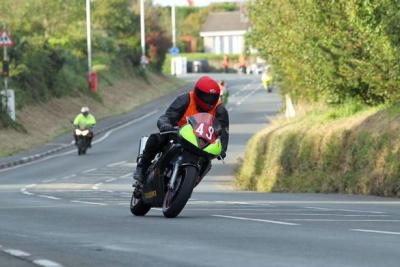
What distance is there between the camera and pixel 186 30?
589ft

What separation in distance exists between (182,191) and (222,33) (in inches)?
6626

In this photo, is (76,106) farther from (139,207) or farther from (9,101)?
(139,207)

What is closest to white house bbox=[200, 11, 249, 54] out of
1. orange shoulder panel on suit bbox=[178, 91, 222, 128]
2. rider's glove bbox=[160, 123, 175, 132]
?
orange shoulder panel on suit bbox=[178, 91, 222, 128]

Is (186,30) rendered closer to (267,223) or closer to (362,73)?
(362,73)

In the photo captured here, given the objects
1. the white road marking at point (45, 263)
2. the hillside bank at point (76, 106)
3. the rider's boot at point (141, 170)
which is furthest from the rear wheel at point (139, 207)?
the hillside bank at point (76, 106)

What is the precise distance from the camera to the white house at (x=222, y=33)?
7224 inches

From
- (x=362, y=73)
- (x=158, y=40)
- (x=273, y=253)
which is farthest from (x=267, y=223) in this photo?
(x=158, y=40)

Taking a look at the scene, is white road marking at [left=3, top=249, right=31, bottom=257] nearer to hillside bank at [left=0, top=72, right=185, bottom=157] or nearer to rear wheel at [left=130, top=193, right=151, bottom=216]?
rear wheel at [left=130, top=193, right=151, bottom=216]

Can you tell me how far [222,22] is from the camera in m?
185

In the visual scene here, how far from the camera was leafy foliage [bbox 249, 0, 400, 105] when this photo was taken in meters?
25.9

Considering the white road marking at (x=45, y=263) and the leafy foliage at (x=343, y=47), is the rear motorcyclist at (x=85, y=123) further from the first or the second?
the white road marking at (x=45, y=263)

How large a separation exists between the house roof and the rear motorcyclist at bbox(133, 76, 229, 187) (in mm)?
166332

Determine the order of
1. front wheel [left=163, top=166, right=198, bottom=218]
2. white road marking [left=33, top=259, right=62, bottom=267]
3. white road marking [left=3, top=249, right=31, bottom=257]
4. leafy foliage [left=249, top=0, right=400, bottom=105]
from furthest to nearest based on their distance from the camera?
1. leafy foliage [left=249, top=0, right=400, bottom=105]
2. front wheel [left=163, top=166, right=198, bottom=218]
3. white road marking [left=3, top=249, right=31, bottom=257]
4. white road marking [left=33, top=259, right=62, bottom=267]

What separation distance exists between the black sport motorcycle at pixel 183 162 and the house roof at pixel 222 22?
547 ft
